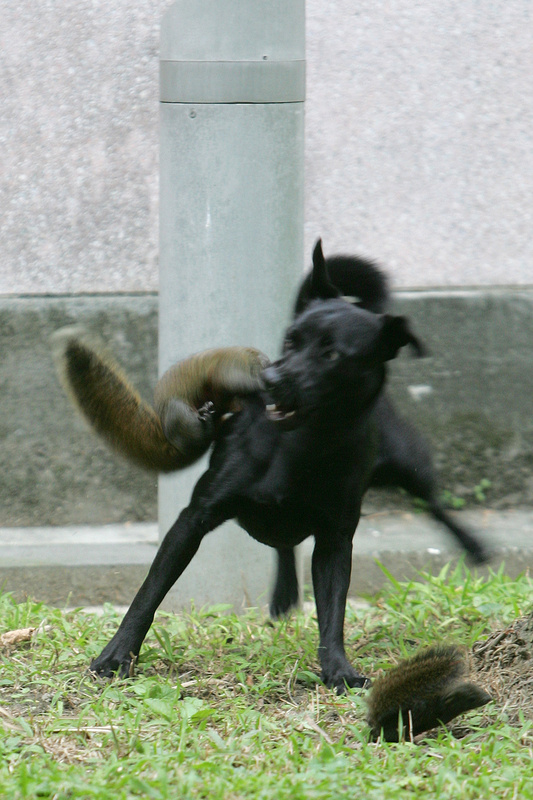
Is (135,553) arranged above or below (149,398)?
below

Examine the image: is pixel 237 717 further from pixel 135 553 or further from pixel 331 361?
pixel 135 553

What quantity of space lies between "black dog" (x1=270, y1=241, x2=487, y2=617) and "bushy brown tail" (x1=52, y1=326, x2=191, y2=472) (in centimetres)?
60

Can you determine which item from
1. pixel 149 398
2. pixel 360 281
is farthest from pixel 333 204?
pixel 360 281

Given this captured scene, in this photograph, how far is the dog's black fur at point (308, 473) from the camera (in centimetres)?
302

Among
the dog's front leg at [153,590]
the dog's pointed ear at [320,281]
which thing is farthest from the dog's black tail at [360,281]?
the dog's front leg at [153,590]

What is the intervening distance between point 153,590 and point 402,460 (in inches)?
42.6

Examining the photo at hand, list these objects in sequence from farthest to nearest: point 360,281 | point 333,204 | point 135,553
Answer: point 333,204
point 135,553
point 360,281

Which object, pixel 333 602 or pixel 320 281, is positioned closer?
pixel 320 281

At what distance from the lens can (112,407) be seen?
11.0 ft

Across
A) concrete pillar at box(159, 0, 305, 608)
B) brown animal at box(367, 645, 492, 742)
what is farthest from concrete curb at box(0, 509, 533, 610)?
brown animal at box(367, 645, 492, 742)

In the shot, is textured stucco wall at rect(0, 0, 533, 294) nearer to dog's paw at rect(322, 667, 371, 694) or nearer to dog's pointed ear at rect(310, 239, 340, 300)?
dog's pointed ear at rect(310, 239, 340, 300)

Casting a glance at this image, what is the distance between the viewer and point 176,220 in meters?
4.13

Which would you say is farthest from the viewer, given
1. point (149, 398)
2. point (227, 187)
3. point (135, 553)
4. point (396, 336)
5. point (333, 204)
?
point (333, 204)

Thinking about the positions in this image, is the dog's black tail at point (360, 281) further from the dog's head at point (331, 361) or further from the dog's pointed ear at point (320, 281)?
the dog's head at point (331, 361)
